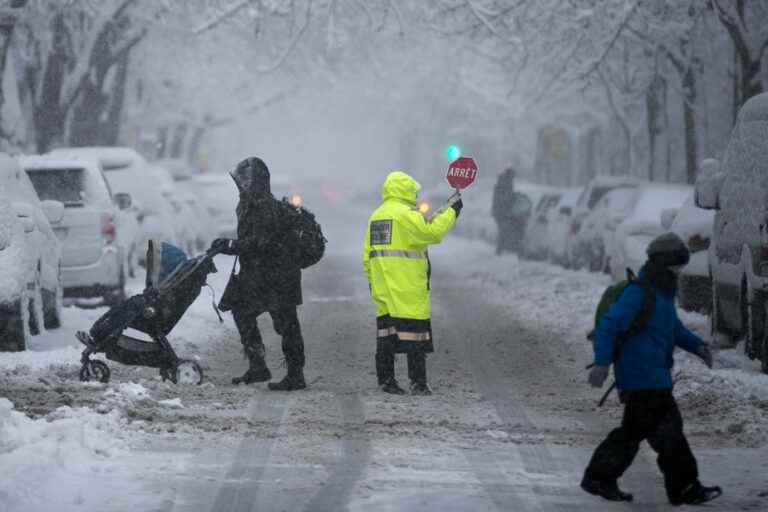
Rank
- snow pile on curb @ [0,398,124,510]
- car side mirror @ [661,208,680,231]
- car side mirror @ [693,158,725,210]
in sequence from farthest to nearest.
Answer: car side mirror @ [661,208,680,231], car side mirror @ [693,158,725,210], snow pile on curb @ [0,398,124,510]

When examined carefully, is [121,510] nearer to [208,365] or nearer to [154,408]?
[154,408]

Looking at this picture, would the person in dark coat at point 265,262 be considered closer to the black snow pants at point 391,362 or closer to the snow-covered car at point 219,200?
the black snow pants at point 391,362

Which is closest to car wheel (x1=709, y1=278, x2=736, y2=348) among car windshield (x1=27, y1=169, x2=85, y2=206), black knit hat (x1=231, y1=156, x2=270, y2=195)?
black knit hat (x1=231, y1=156, x2=270, y2=195)

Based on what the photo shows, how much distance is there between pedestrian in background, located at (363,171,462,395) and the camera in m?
10.9

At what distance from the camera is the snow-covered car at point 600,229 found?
76.3ft

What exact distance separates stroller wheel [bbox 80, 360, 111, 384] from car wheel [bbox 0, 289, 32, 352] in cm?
221

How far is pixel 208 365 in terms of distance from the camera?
1318 cm

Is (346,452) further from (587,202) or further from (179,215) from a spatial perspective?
(179,215)

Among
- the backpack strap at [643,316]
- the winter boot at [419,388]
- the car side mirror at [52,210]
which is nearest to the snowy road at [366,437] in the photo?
the winter boot at [419,388]

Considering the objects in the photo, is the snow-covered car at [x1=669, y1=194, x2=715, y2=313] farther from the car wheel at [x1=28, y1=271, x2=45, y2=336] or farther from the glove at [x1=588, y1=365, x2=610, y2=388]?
the glove at [x1=588, y1=365, x2=610, y2=388]

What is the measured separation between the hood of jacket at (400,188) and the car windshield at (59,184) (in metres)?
7.52

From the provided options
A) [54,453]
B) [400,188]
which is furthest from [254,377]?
[54,453]

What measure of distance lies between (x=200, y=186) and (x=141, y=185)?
11.2 metres

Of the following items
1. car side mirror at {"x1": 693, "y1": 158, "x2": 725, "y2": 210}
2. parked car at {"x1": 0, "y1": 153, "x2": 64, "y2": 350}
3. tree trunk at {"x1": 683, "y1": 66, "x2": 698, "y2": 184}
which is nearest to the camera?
parked car at {"x1": 0, "y1": 153, "x2": 64, "y2": 350}
